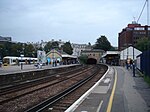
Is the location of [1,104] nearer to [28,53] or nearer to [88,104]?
[88,104]

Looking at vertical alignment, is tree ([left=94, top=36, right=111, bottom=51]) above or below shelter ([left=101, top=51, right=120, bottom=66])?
above

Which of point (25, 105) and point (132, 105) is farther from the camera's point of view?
point (25, 105)

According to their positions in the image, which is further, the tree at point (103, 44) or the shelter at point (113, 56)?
the tree at point (103, 44)

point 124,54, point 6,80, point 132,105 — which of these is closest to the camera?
point 132,105

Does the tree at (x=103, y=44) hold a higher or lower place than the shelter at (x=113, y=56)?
higher

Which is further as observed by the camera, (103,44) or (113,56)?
(103,44)

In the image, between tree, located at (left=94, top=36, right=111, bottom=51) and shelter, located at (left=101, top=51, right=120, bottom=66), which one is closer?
shelter, located at (left=101, top=51, right=120, bottom=66)

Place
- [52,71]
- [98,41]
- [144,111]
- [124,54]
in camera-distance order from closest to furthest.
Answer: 1. [144,111]
2. [52,71]
3. [124,54]
4. [98,41]

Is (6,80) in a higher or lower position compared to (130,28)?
lower

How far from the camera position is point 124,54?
69250 millimetres

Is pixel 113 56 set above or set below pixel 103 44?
below

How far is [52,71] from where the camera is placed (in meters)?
44.8

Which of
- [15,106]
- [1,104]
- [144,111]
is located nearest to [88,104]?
[144,111]

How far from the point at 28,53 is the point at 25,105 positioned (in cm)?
10132
